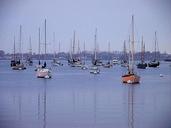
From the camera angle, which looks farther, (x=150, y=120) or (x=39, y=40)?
(x=39, y=40)

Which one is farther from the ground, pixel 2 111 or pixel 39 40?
pixel 39 40

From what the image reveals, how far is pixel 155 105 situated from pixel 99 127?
4.80 meters

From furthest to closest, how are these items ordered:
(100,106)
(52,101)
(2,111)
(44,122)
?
(52,101), (100,106), (2,111), (44,122)

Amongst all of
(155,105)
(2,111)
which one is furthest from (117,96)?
(2,111)

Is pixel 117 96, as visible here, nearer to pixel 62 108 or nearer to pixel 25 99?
pixel 25 99

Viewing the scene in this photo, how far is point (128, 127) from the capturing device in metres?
10.3

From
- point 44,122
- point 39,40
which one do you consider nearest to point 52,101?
point 44,122

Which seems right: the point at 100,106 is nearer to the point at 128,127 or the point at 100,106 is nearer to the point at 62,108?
the point at 62,108

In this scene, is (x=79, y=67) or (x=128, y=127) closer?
(x=128, y=127)

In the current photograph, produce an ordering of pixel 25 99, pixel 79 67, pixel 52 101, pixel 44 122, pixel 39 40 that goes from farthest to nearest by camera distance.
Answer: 1. pixel 79 67
2. pixel 39 40
3. pixel 25 99
4. pixel 52 101
5. pixel 44 122

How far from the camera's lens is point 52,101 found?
1525cm

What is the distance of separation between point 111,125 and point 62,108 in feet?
10.2

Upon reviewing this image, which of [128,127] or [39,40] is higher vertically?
[39,40]

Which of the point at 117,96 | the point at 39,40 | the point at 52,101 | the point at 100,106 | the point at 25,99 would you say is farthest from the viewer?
the point at 39,40
